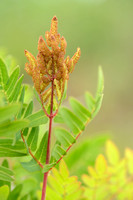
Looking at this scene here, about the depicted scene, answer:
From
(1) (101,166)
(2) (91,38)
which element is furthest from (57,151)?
(2) (91,38)

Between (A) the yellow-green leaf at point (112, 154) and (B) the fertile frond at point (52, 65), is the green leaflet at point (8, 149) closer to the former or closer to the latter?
(B) the fertile frond at point (52, 65)

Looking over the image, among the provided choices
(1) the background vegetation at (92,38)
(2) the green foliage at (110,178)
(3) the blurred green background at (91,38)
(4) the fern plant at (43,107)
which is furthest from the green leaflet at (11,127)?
(3) the blurred green background at (91,38)

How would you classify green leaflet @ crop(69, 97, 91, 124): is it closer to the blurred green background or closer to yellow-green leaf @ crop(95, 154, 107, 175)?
yellow-green leaf @ crop(95, 154, 107, 175)

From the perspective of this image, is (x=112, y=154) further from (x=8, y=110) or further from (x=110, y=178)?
(x=8, y=110)

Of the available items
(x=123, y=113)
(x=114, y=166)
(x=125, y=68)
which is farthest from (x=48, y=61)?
(x=125, y=68)

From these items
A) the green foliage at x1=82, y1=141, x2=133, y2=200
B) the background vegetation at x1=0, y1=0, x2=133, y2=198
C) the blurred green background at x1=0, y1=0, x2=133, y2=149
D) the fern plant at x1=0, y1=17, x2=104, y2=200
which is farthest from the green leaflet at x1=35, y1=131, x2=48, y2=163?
the blurred green background at x1=0, y1=0, x2=133, y2=149
